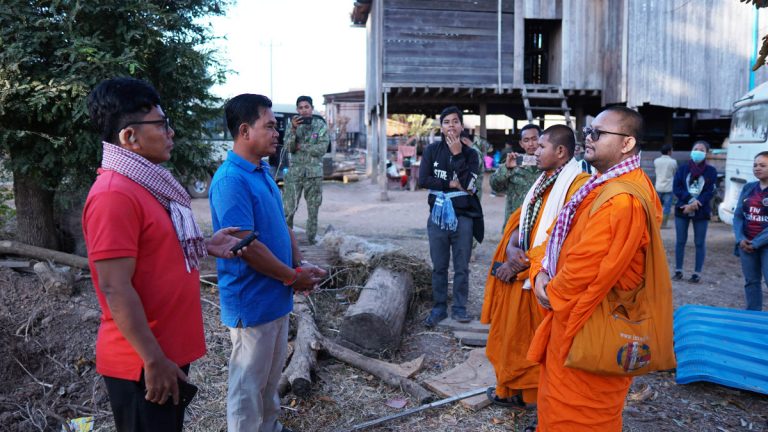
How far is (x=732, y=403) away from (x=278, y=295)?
3308 mm

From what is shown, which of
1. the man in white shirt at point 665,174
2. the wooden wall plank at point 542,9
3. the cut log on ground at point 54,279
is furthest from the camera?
the wooden wall plank at point 542,9

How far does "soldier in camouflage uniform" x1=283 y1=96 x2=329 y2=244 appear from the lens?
791 cm

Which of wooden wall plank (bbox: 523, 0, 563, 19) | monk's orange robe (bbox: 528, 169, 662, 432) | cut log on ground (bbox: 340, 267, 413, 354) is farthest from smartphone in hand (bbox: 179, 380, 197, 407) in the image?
wooden wall plank (bbox: 523, 0, 563, 19)

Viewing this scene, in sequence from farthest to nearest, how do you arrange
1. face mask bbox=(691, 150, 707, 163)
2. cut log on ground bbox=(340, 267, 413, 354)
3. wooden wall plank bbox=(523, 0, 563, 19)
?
wooden wall plank bbox=(523, 0, 563, 19)
face mask bbox=(691, 150, 707, 163)
cut log on ground bbox=(340, 267, 413, 354)

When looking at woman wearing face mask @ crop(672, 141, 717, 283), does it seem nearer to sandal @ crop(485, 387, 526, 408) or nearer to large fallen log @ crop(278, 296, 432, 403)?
sandal @ crop(485, 387, 526, 408)

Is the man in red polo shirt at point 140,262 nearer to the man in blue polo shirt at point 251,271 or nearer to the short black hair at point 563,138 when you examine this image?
the man in blue polo shirt at point 251,271

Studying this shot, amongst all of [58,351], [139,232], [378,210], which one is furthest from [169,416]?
[378,210]

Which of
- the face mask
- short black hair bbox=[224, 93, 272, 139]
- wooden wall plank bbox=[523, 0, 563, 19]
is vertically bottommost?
the face mask

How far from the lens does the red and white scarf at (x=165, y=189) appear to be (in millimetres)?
1965

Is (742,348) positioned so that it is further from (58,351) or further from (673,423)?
(58,351)

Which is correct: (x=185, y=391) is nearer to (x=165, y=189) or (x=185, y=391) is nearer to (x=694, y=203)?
(x=165, y=189)

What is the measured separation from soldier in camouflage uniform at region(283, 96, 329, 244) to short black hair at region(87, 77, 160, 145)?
580 centimetres

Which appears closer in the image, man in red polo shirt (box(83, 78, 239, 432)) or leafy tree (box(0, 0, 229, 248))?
man in red polo shirt (box(83, 78, 239, 432))

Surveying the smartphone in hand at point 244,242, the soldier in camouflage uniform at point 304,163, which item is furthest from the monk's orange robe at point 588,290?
the soldier in camouflage uniform at point 304,163
